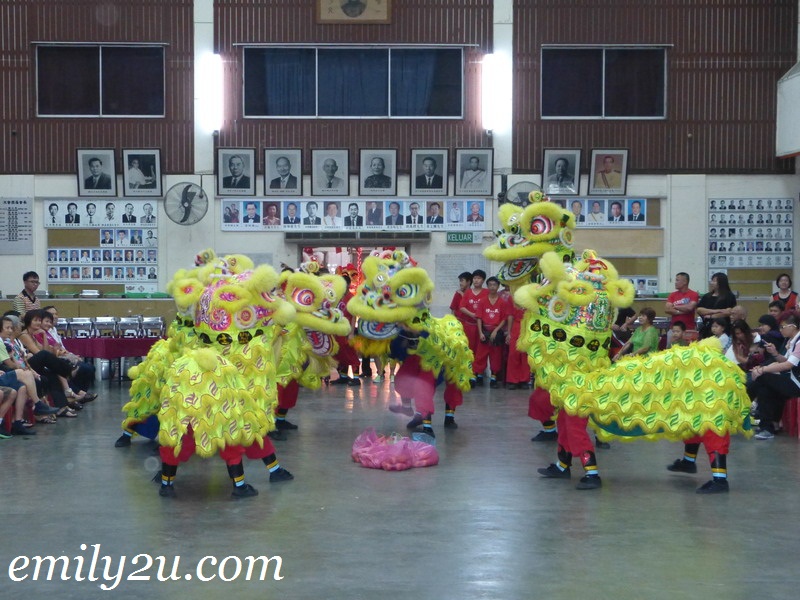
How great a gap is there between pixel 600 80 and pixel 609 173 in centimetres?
145

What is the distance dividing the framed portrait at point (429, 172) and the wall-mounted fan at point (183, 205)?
10.6 ft

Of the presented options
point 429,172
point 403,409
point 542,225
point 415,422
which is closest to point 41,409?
point 403,409

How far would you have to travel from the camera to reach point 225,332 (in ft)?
26.9

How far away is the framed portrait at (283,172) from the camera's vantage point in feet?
58.4

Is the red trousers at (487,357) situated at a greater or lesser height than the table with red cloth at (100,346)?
lesser

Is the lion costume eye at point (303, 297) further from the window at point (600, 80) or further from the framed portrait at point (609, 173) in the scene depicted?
the window at point (600, 80)

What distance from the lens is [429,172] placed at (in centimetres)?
1789

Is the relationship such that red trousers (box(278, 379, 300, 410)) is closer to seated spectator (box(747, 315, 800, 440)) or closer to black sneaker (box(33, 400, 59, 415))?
black sneaker (box(33, 400, 59, 415))

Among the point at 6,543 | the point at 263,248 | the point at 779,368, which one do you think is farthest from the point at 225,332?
the point at 263,248

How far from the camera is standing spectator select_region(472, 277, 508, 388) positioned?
14.9m

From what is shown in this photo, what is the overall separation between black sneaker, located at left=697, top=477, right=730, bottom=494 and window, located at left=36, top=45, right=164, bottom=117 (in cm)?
1198

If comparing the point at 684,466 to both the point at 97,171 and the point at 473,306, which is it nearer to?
the point at 473,306

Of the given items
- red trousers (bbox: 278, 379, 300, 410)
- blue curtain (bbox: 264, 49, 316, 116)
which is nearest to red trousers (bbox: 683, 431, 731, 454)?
red trousers (bbox: 278, 379, 300, 410)

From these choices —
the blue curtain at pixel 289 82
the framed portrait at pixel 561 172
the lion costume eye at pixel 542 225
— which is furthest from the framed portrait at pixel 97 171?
the lion costume eye at pixel 542 225
